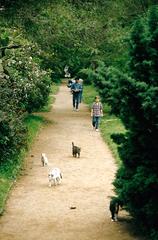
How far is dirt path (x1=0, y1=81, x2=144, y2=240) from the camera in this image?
42.4 ft

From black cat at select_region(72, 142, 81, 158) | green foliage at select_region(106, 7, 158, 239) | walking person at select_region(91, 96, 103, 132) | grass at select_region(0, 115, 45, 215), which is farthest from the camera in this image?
walking person at select_region(91, 96, 103, 132)

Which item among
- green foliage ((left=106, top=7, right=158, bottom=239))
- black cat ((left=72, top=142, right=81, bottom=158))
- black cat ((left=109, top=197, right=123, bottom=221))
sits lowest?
black cat ((left=72, top=142, right=81, bottom=158))

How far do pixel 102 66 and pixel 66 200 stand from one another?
4.14m

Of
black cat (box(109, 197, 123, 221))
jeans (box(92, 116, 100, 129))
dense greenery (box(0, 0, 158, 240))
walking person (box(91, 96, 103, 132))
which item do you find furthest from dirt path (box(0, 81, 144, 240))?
jeans (box(92, 116, 100, 129))

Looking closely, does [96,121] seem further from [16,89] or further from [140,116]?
[140,116]

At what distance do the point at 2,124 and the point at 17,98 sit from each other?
14.3 feet

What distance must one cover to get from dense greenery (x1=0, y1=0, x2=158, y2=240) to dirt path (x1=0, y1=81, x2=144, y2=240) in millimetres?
1115

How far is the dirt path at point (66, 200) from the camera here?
12.9 meters

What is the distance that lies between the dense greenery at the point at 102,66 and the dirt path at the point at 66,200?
1115mm

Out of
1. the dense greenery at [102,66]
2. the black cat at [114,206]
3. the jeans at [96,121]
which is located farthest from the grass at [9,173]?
the jeans at [96,121]

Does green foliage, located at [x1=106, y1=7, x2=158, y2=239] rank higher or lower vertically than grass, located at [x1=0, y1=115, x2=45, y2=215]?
higher

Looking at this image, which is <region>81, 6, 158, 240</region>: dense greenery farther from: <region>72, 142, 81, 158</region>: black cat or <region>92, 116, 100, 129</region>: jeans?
<region>92, 116, 100, 129</region>: jeans

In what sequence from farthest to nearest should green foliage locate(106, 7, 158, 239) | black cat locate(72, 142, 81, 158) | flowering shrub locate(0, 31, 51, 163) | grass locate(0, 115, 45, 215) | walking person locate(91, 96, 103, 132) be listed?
walking person locate(91, 96, 103, 132), black cat locate(72, 142, 81, 158), flowering shrub locate(0, 31, 51, 163), grass locate(0, 115, 45, 215), green foliage locate(106, 7, 158, 239)

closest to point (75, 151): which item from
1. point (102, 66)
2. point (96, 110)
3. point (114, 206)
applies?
point (96, 110)
